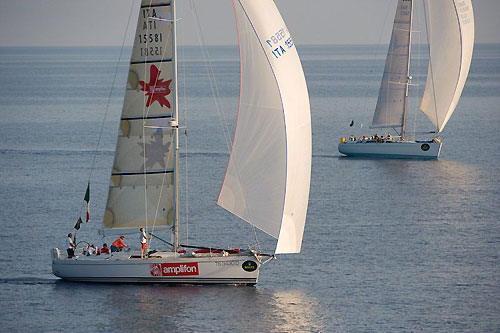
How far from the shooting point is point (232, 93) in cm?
15725

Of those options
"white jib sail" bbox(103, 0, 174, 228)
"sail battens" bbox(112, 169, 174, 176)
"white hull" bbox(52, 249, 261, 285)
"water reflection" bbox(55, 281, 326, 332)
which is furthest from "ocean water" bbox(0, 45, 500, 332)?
"sail battens" bbox(112, 169, 174, 176)

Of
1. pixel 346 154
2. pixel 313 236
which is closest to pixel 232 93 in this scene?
pixel 346 154

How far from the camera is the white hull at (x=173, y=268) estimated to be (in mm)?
43938

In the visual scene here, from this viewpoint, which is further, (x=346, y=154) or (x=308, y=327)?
(x=346, y=154)

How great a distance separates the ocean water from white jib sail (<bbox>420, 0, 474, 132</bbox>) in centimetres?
452

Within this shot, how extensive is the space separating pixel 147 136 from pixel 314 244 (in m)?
12.6

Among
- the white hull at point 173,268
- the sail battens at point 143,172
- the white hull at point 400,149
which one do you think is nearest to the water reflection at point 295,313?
the white hull at point 173,268

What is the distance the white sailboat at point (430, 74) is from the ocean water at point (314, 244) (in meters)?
1.25

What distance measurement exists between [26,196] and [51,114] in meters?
58.6

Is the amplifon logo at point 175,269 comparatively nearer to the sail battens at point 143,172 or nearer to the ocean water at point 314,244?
the ocean water at point 314,244

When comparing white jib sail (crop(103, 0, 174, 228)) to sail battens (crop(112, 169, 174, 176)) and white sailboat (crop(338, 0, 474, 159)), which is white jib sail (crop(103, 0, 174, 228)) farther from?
white sailboat (crop(338, 0, 474, 159))

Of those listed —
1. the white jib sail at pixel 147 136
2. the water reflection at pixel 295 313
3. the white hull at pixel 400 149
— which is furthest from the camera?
the white hull at pixel 400 149

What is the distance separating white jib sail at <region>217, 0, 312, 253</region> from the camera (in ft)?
141

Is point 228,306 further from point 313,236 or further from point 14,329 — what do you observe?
point 313,236
